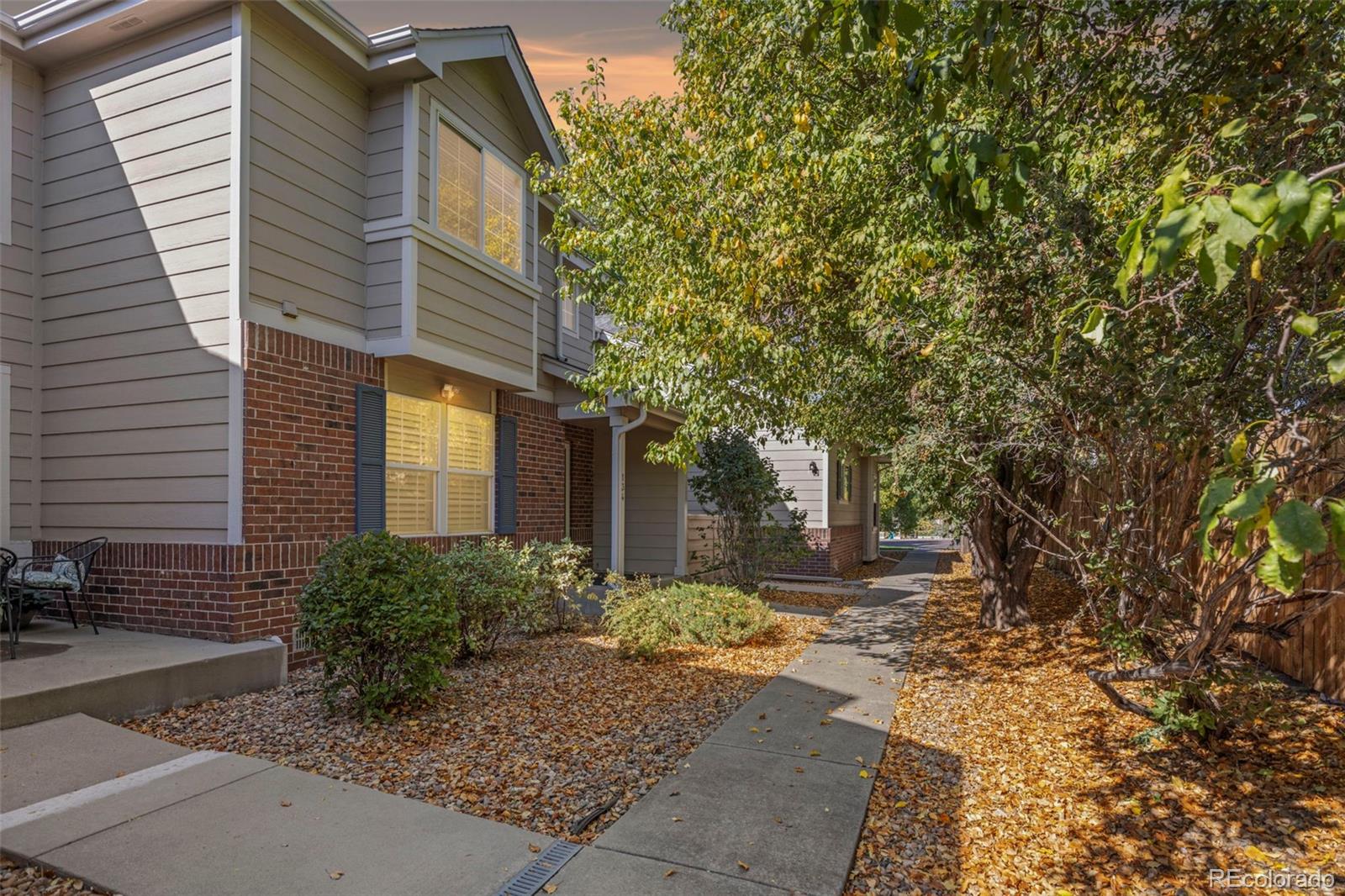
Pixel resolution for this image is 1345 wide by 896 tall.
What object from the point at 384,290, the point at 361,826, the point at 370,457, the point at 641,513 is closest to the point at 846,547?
the point at 641,513

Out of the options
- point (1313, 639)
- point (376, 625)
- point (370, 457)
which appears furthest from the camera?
point (370, 457)

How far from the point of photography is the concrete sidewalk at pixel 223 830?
9.05 feet

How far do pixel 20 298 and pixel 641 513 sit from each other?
28.2ft

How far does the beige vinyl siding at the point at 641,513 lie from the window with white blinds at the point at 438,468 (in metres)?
4.08

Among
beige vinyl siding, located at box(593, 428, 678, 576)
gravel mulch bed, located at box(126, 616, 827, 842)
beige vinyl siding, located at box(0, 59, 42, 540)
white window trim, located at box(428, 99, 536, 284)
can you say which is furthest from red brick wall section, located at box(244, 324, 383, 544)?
beige vinyl siding, located at box(593, 428, 678, 576)

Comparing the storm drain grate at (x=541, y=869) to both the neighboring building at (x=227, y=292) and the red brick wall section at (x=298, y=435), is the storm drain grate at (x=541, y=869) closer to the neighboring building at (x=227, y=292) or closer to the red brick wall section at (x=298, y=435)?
the neighboring building at (x=227, y=292)

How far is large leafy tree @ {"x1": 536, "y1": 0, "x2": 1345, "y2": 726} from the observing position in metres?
2.72

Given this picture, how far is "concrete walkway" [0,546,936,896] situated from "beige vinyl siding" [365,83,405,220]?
4853 millimetres

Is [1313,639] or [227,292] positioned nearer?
[1313,639]

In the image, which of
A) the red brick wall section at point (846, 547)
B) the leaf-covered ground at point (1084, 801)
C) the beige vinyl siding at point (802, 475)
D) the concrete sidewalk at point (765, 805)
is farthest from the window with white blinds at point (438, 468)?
the red brick wall section at point (846, 547)

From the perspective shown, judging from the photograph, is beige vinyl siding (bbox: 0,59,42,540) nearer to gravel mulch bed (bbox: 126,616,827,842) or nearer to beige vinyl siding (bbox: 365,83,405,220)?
beige vinyl siding (bbox: 365,83,405,220)

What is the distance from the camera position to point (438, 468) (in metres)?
7.79

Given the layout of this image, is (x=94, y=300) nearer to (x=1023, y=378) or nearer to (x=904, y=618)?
(x=1023, y=378)

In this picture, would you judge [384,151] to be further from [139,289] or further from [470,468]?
[470,468]
